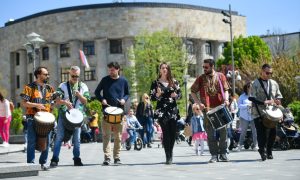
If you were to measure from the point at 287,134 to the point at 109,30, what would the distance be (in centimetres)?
5682

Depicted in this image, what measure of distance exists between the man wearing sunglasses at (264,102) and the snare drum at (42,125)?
411 cm

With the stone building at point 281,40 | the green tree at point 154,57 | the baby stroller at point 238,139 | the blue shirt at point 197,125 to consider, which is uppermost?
the stone building at point 281,40

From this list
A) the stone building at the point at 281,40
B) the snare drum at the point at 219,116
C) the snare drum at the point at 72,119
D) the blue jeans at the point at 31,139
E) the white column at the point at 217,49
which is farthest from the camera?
the stone building at the point at 281,40

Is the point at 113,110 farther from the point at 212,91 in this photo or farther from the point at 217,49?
the point at 217,49

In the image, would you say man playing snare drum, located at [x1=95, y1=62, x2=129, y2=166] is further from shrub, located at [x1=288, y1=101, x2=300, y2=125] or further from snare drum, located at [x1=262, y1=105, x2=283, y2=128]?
shrub, located at [x1=288, y1=101, x2=300, y2=125]

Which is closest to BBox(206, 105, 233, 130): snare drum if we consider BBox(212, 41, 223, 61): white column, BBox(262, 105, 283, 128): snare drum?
BBox(262, 105, 283, 128): snare drum

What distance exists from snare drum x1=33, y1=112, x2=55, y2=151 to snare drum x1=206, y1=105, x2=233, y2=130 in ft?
9.73

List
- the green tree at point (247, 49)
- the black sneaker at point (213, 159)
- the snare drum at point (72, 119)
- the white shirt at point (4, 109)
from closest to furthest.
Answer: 1. the snare drum at point (72, 119)
2. the black sneaker at point (213, 159)
3. the white shirt at point (4, 109)
4. the green tree at point (247, 49)

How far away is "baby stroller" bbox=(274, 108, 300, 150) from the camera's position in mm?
14016

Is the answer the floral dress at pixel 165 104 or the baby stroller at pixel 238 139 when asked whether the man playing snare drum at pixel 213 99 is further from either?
the baby stroller at pixel 238 139

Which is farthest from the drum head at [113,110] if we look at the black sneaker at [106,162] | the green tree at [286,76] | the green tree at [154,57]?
the green tree at [154,57]

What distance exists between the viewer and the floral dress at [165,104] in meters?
10.5

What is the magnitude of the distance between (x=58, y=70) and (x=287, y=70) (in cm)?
3536

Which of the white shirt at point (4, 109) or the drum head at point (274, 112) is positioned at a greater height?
the white shirt at point (4, 109)
